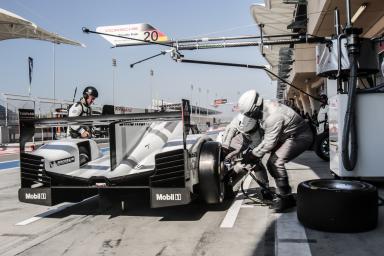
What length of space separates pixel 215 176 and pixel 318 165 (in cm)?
587

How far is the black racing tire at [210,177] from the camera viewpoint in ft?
18.2

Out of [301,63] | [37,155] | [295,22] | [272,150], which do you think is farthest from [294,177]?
[301,63]

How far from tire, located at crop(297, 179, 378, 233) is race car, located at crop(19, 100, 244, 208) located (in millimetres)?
1405

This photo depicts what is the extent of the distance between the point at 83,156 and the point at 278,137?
3049 millimetres

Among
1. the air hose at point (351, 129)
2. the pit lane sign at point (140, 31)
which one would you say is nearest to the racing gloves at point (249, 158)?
the air hose at point (351, 129)

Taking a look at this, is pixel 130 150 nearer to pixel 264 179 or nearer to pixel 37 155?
pixel 37 155

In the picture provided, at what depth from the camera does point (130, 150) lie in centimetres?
627

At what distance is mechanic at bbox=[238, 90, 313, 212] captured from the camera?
5621mm

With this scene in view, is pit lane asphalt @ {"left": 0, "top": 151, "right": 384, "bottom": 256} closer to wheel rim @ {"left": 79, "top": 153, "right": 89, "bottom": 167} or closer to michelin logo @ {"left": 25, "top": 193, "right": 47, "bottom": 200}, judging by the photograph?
michelin logo @ {"left": 25, "top": 193, "right": 47, "bottom": 200}

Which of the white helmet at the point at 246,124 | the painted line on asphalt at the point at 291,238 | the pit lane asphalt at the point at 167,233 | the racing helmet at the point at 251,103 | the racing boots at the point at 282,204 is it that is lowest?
the pit lane asphalt at the point at 167,233

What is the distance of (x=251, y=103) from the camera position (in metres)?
5.68

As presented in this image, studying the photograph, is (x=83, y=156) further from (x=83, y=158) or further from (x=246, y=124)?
(x=246, y=124)

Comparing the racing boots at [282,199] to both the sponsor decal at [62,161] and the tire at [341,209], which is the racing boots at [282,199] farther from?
the sponsor decal at [62,161]

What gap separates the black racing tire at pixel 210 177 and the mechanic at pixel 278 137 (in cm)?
45
